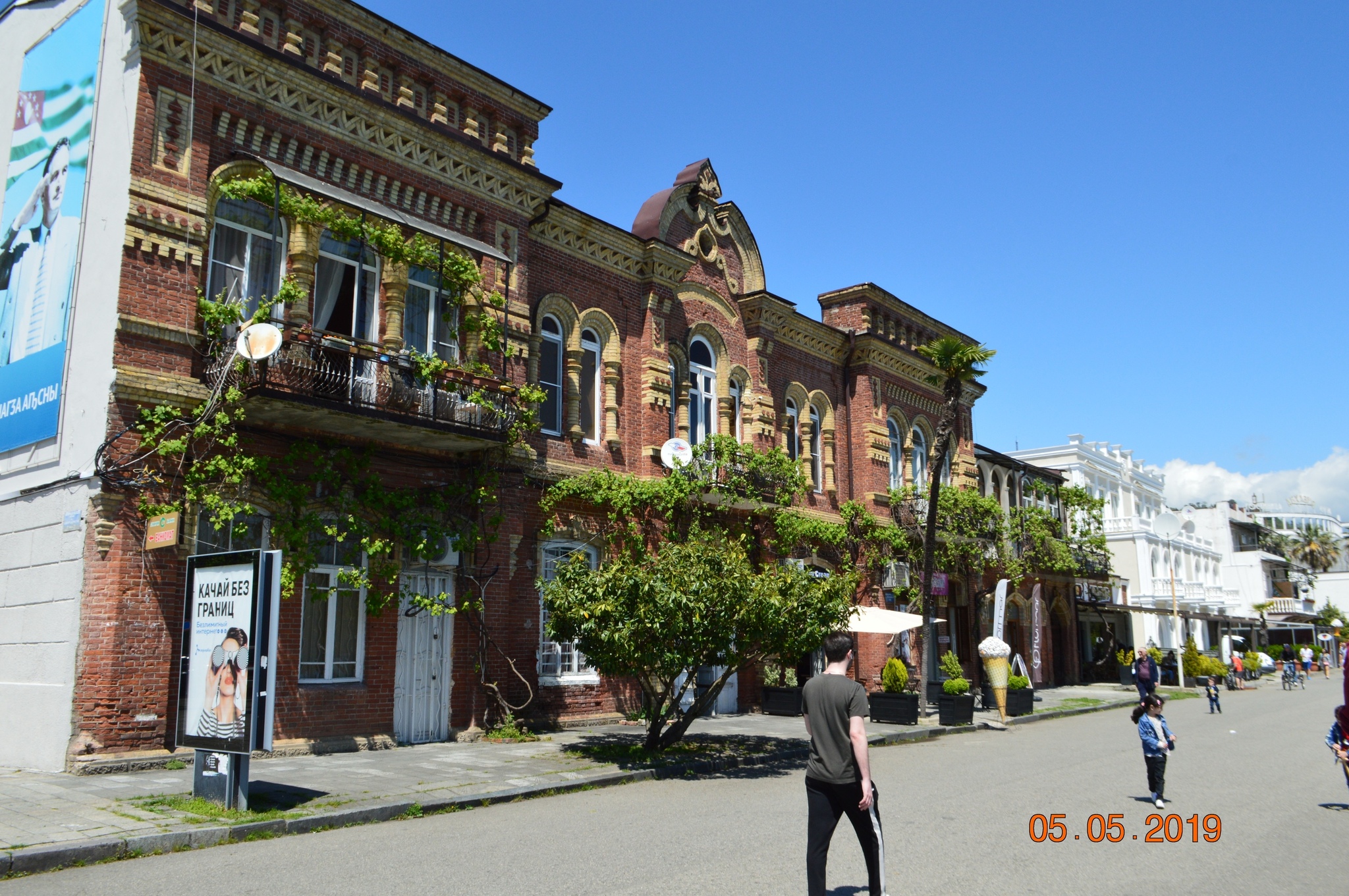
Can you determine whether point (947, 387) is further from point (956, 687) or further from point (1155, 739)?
point (1155, 739)

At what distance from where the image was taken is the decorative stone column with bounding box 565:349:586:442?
63.8 feet

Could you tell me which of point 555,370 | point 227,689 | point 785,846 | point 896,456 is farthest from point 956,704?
point 227,689

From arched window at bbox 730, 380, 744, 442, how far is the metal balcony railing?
26.8ft

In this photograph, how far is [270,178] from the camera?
47.9 ft

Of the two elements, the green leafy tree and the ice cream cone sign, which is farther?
the ice cream cone sign

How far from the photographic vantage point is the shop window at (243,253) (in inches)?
561

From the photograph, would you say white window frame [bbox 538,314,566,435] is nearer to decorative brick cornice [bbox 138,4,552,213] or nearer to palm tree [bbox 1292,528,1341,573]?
decorative brick cornice [bbox 138,4,552,213]

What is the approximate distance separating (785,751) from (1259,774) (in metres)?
6.74

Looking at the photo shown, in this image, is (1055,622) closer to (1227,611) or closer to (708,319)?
(708,319)

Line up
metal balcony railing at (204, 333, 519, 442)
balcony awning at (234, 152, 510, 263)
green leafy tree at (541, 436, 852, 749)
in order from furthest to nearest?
1. balcony awning at (234, 152, 510, 263)
2. green leafy tree at (541, 436, 852, 749)
3. metal balcony railing at (204, 333, 519, 442)

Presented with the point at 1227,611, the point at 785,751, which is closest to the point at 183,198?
the point at 785,751

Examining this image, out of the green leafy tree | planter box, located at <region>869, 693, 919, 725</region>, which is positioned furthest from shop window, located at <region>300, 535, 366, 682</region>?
planter box, located at <region>869, 693, 919, 725</region>

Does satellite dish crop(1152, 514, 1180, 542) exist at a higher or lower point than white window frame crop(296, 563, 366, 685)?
higher

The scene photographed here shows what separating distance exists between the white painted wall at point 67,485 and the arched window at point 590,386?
910cm
